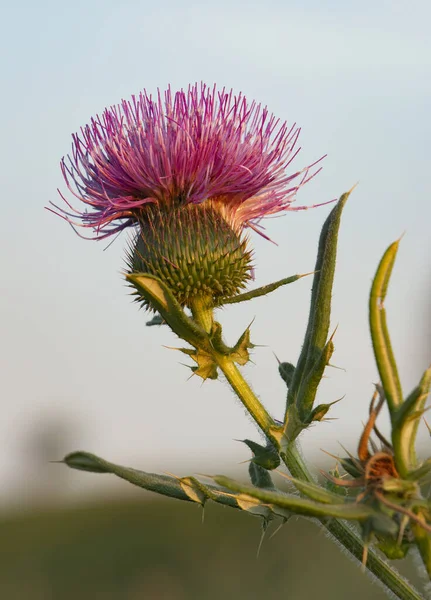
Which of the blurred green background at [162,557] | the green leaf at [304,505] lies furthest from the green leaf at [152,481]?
the blurred green background at [162,557]

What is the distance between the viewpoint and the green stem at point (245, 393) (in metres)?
3.38

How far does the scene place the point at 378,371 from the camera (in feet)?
8.04

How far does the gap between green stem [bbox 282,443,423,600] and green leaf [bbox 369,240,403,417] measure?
61 cm

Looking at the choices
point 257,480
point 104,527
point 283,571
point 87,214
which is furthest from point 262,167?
point 104,527

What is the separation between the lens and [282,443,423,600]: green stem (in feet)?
9.07

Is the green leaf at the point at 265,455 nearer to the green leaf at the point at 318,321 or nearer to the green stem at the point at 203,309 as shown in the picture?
the green leaf at the point at 318,321

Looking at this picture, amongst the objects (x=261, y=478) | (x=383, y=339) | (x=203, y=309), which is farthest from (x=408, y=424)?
(x=203, y=309)

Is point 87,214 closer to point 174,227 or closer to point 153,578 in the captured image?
point 174,227

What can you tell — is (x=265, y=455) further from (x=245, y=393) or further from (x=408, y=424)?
(x=408, y=424)

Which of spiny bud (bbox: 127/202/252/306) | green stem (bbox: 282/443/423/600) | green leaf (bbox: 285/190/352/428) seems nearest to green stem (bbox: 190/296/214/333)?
spiny bud (bbox: 127/202/252/306)

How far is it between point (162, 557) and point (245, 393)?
84.1 feet

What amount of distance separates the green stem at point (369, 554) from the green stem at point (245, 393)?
23 cm

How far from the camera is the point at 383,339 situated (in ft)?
8.16

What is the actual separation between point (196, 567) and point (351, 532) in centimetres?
2546
